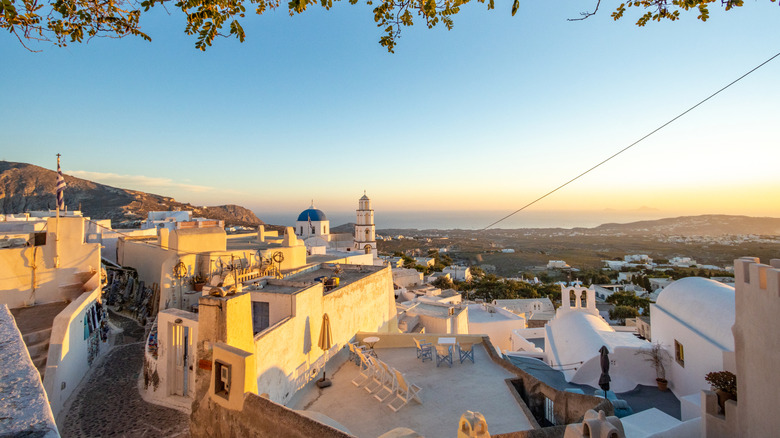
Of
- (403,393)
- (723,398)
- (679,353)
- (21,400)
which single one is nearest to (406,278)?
(679,353)

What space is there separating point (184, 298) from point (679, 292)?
57.2ft

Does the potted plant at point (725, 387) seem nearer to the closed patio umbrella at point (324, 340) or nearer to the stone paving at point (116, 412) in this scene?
the closed patio umbrella at point (324, 340)

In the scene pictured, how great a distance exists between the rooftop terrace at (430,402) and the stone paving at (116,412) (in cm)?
239

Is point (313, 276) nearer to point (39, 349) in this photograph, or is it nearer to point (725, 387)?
point (39, 349)

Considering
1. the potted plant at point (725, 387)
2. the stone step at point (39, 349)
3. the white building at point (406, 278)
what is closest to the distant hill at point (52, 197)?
the white building at point (406, 278)

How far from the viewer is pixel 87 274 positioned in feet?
38.3

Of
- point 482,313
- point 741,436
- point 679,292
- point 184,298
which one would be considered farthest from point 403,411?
point 482,313

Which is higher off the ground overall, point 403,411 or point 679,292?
point 679,292

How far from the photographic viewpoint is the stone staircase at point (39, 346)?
25.5ft

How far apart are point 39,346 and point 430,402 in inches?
356

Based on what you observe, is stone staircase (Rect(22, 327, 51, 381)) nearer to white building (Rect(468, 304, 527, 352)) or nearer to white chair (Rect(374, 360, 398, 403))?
white chair (Rect(374, 360, 398, 403))

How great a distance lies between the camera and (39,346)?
8.05 meters

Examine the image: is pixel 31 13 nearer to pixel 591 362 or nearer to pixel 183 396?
pixel 183 396

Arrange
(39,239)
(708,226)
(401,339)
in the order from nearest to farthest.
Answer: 1. (401,339)
2. (39,239)
3. (708,226)
